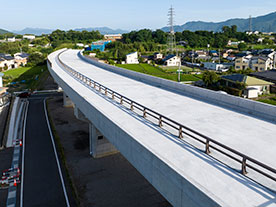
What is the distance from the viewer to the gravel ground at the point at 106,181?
14.9 metres

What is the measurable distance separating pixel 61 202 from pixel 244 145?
36.4ft

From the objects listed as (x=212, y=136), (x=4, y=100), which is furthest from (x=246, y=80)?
(x=4, y=100)

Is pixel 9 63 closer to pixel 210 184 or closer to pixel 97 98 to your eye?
pixel 97 98

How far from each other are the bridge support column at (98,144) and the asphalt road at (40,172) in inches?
130

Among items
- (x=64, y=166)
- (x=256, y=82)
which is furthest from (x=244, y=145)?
(x=256, y=82)

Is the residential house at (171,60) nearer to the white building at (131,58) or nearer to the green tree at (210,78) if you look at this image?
the white building at (131,58)

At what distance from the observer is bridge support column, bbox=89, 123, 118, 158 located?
66.3 feet

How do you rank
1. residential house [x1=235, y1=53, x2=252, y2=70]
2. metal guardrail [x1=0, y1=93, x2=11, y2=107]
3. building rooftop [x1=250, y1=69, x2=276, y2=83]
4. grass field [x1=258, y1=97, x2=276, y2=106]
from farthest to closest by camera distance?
residential house [x1=235, y1=53, x2=252, y2=70]
building rooftop [x1=250, y1=69, x2=276, y2=83]
grass field [x1=258, y1=97, x2=276, y2=106]
metal guardrail [x1=0, y1=93, x2=11, y2=107]

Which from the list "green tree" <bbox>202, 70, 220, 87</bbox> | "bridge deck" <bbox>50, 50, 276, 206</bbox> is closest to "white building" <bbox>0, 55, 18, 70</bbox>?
"green tree" <bbox>202, 70, 220, 87</bbox>

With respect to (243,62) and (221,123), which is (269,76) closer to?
(243,62)

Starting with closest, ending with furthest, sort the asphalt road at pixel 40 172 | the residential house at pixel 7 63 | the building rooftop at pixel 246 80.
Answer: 1. the asphalt road at pixel 40 172
2. the building rooftop at pixel 246 80
3. the residential house at pixel 7 63

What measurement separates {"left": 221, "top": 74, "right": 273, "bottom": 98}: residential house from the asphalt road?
121 ft

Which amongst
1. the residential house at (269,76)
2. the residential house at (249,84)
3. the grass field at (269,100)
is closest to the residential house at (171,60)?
the residential house at (269,76)

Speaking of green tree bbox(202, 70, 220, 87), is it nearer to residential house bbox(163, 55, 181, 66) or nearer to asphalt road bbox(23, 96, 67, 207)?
asphalt road bbox(23, 96, 67, 207)
